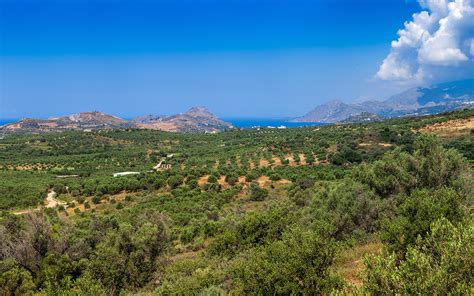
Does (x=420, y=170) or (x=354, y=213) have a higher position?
(x=420, y=170)

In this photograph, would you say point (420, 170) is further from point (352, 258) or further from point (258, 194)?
point (258, 194)

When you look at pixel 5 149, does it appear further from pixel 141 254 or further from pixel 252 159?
pixel 141 254

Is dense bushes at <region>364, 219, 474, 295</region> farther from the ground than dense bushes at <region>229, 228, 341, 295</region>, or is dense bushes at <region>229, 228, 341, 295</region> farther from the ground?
dense bushes at <region>364, 219, 474, 295</region>

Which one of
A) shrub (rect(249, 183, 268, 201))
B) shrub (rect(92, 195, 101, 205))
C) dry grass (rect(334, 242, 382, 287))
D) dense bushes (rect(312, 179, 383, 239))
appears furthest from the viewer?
shrub (rect(92, 195, 101, 205))

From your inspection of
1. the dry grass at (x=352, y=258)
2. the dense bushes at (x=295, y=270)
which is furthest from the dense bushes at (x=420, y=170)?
the dense bushes at (x=295, y=270)

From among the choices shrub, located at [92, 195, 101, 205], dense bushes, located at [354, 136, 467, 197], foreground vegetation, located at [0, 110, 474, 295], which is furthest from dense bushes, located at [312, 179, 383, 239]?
shrub, located at [92, 195, 101, 205]

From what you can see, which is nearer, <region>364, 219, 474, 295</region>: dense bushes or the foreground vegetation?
<region>364, 219, 474, 295</region>: dense bushes

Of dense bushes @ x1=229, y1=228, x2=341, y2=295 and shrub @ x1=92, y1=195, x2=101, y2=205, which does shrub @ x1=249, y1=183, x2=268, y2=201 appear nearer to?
shrub @ x1=92, y1=195, x2=101, y2=205

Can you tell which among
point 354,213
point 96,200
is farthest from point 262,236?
point 96,200

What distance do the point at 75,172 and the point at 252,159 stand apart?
4370 cm

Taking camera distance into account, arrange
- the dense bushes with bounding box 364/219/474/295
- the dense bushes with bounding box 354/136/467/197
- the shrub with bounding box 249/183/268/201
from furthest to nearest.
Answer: the shrub with bounding box 249/183/268/201 < the dense bushes with bounding box 354/136/467/197 < the dense bushes with bounding box 364/219/474/295

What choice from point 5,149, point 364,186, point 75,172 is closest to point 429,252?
point 364,186

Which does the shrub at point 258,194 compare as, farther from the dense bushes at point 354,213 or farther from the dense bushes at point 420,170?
the dense bushes at point 354,213

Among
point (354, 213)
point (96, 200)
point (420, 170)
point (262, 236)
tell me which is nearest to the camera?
point (262, 236)
